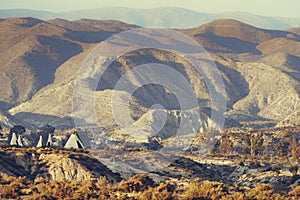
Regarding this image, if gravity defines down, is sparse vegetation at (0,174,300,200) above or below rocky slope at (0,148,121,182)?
above

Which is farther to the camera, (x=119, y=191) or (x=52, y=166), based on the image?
(x=52, y=166)

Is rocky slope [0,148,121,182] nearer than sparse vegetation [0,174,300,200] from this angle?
No

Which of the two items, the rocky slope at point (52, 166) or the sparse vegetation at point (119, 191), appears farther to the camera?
the rocky slope at point (52, 166)

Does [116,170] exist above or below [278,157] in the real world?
above

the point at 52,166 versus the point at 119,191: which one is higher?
the point at 119,191

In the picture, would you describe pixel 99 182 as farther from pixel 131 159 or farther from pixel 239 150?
pixel 239 150

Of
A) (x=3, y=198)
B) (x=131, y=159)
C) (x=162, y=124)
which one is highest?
(x=3, y=198)

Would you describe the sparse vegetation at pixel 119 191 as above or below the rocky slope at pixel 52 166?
above

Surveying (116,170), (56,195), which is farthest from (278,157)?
(56,195)

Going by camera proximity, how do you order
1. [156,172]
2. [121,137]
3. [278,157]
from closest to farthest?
[156,172] < [278,157] < [121,137]

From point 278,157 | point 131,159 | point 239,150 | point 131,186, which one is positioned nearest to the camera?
point 131,186

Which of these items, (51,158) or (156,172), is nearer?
(51,158)
